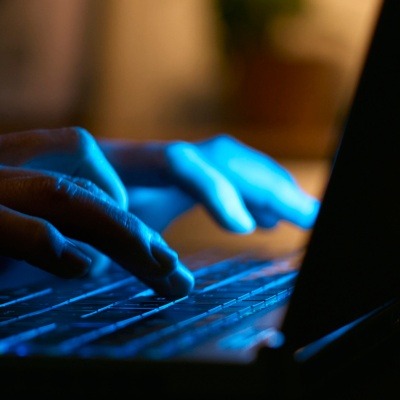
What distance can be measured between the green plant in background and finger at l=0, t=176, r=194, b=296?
155cm

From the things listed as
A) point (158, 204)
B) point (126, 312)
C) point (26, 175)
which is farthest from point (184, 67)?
point (126, 312)

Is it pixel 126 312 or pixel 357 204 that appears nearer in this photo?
pixel 357 204

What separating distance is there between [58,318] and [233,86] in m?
1.76

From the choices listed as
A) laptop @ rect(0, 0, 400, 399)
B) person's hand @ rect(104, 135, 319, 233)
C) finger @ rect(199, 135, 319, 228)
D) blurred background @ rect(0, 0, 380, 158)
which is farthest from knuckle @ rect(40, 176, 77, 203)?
blurred background @ rect(0, 0, 380, 158)

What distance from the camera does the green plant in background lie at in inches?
77.3

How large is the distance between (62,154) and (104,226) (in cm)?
21

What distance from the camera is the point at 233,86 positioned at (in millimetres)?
2158

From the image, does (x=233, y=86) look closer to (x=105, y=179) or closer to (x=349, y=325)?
(x=105, y=179)

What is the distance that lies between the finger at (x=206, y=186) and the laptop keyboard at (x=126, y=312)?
162 mm

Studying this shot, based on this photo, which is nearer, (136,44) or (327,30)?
(327,30)

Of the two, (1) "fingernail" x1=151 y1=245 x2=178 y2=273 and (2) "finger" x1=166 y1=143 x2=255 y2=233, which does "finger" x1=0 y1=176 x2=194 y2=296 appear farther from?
(2) "finger" x1=166 y1=143 x2=255 y2=233

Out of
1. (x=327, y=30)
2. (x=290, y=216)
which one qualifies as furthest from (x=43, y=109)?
(x=290, y=216)

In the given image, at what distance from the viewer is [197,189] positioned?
921 millimetres

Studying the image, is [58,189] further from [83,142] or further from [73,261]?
[83,142]
